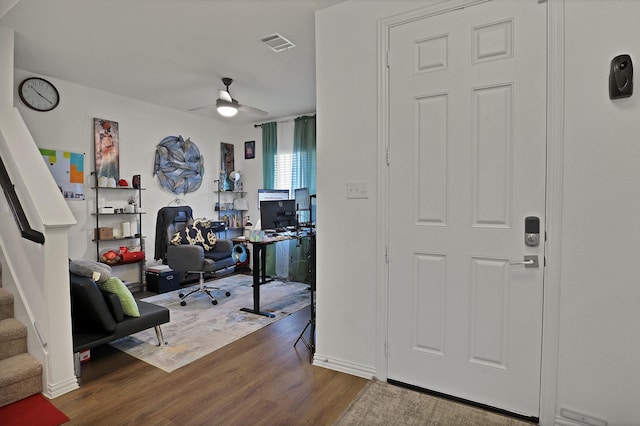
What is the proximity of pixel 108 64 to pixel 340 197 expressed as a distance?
10.0ft

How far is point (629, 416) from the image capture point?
1639 millimetres

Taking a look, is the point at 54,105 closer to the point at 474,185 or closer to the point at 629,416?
the point at 474,185

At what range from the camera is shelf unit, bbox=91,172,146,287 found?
4.37 m

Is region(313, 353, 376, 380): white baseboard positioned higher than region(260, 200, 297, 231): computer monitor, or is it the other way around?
region(260, 200, 297, 231): computer monitor

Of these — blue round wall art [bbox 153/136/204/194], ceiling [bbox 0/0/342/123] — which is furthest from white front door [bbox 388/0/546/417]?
blue round wall art [bbox 153/136/204/194]

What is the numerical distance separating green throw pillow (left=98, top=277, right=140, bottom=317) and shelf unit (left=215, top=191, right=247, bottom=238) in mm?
3412

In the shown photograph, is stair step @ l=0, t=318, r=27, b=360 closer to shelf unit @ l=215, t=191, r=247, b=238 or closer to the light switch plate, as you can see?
the light switch plate

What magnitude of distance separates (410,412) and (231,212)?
4.99m

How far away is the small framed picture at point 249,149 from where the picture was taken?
6.12 metres

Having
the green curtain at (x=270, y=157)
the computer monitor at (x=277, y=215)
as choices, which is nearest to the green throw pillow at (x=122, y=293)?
the computer monitor at (x=277, y=215)

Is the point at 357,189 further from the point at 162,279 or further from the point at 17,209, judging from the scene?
the point at 162,279

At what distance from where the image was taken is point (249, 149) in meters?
6.17

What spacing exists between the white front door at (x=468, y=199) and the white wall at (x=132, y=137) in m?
4.05

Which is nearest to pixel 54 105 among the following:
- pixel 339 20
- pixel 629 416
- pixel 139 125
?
pixel 139 125
